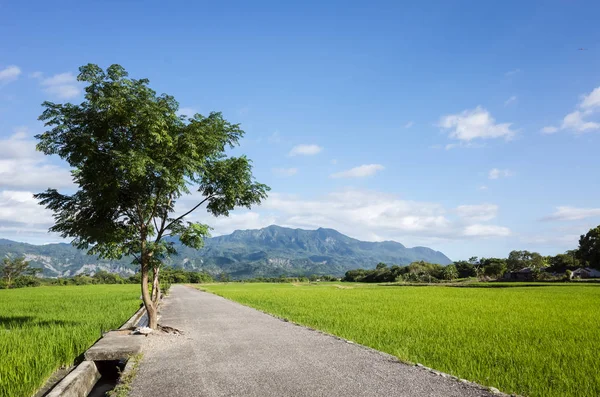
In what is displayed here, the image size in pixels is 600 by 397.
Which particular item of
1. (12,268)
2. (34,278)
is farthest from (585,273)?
(12,268)

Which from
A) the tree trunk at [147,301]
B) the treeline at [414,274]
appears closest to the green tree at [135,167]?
the tree trunk at [147,301]

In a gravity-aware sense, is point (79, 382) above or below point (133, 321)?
above

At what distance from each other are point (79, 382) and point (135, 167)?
18.5 ft

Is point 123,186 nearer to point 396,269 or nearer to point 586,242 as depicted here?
point 586,242

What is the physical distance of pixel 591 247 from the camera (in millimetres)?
65375

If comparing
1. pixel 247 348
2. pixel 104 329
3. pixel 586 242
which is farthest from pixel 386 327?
pixel 586 242

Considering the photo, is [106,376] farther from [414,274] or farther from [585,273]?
[585,273]

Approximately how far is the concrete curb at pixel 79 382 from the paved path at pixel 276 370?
0.90 m

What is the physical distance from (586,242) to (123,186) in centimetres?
8115

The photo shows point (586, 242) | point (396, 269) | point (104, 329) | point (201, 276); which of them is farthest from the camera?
point (201, 276)

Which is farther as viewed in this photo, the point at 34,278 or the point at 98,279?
the point at 98,279

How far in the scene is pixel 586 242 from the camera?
6838cm

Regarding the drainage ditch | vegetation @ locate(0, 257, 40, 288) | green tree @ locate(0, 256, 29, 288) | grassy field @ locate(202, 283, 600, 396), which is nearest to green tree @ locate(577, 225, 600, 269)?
grassy field @ locate(202, 283, 600, 396)

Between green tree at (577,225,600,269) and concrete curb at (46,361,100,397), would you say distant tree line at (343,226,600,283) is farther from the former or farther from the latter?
concrete curb at (46,361,100,397)
